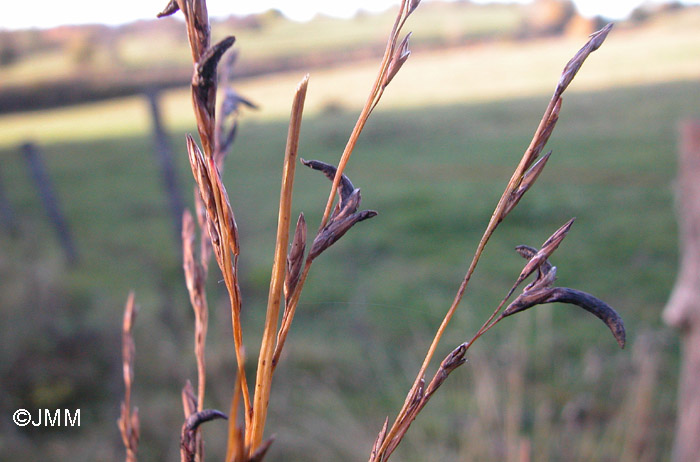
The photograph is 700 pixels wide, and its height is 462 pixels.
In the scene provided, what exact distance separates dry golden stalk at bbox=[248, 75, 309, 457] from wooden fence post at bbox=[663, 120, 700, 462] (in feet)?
7.36

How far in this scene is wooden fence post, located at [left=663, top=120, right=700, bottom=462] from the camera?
2.14m

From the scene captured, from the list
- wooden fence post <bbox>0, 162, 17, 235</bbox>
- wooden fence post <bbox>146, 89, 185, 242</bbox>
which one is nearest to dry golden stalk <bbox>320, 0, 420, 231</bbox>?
wooden fence post <bbox>146, 89, 185, 242</bbox>

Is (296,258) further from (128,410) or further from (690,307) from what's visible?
(690,307)

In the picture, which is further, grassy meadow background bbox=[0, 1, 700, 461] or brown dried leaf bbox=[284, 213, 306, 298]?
grassy meadow background bbox=[0, 1, 700, 461]

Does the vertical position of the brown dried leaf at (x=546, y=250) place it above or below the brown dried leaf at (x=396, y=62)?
below

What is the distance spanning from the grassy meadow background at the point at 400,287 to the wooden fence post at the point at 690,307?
6.9 inches

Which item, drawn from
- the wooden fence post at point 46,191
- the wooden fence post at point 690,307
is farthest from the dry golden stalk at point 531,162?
the wooden fence post at point 46,191

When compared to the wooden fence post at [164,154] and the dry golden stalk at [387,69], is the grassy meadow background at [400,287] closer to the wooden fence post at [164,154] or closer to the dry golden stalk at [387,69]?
the dry golden stalk at [387,69]

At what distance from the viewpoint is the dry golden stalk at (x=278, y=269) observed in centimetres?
30

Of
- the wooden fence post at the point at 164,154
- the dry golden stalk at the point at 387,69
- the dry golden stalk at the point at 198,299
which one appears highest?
the dry golden stalk at the point at 387,69

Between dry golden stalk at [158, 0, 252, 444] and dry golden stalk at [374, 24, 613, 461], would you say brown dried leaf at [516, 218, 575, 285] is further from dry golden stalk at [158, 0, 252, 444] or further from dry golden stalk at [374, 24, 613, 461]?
dry golden stalk at [158, 0, 252, 444]

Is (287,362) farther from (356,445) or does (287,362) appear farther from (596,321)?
(596,321)

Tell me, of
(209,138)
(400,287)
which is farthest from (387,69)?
(400,287)

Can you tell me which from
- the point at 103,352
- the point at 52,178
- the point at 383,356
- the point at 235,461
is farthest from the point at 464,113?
the point at 235,461
